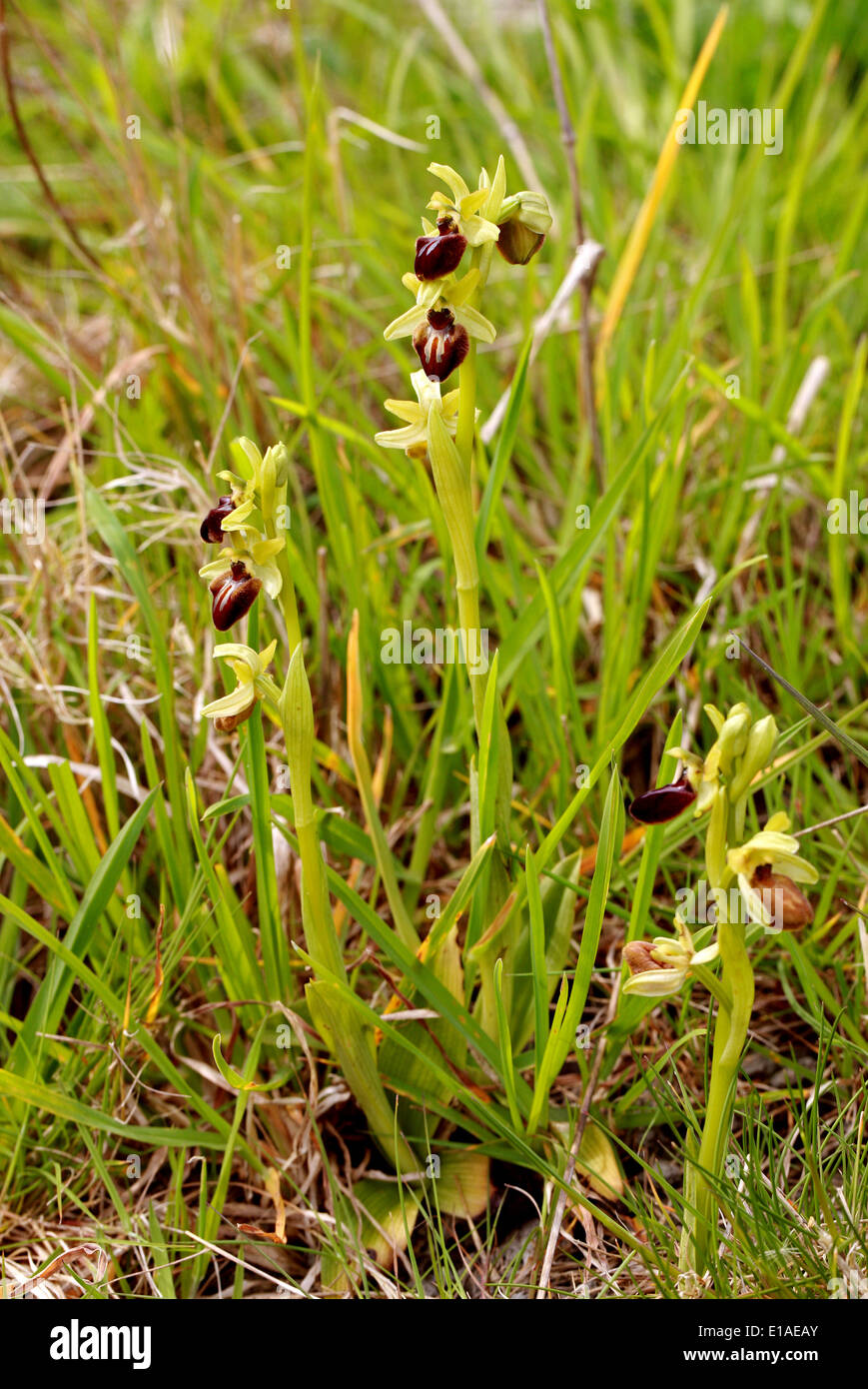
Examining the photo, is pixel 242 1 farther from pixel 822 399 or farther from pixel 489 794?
pixel 489 794

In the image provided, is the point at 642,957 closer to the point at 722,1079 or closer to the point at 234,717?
the point at 722,1079

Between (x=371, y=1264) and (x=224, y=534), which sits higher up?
(x=224, y=534)

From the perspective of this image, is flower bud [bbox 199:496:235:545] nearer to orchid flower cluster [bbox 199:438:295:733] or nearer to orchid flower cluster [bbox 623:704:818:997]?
orchid flower cluster [bbox 199:438:295:733]

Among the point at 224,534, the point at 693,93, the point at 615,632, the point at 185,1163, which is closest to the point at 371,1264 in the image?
the point at 185,1163

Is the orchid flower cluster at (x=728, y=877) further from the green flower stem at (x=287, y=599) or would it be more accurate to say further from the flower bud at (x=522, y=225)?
the flower bud at (x=522, y=225)

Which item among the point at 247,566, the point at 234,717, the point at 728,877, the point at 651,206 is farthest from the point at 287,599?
the point at 651,206
